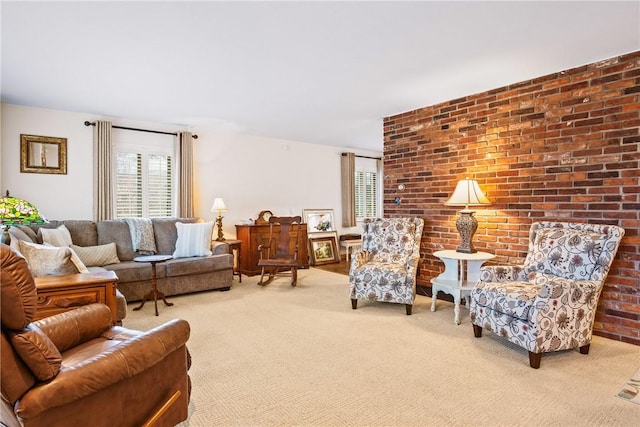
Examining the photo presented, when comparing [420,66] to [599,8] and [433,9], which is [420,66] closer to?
[433,9]

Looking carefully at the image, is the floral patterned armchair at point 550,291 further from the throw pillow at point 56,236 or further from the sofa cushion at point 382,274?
the throw pillow at point 56,236

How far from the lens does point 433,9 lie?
2393 millimetres

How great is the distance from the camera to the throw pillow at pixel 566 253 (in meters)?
2.85

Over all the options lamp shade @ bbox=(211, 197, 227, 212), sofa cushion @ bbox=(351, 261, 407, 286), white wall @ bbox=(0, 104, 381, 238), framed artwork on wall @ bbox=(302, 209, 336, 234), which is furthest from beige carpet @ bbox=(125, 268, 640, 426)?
framed artwork on wall @ bbox=(302, 209, 336, 234)

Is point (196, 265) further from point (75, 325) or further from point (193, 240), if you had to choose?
point (75, 325)

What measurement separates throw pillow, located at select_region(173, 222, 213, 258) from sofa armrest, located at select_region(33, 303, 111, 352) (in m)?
2.79

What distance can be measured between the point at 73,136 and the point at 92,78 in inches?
64.1

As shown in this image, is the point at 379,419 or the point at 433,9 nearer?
the point at 379,419

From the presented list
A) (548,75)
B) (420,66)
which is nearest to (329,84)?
(420,66)

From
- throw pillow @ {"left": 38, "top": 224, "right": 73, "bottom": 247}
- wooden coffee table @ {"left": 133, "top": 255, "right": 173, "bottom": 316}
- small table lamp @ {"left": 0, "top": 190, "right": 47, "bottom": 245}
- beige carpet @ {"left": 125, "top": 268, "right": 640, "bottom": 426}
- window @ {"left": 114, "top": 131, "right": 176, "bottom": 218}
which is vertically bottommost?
beige carpet @ {"left": 125, "top": 268, "right": 640, "bottom": 426}

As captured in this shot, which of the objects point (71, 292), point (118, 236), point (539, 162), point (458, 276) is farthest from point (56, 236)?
point (539, 162)

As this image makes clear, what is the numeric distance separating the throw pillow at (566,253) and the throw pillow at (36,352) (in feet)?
11.2

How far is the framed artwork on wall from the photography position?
7133mm

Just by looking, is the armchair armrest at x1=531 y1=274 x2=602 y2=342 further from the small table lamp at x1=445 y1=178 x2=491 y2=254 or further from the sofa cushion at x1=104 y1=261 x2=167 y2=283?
the sofa cushion at x1=104 y1=261 x2=167 y2=283
